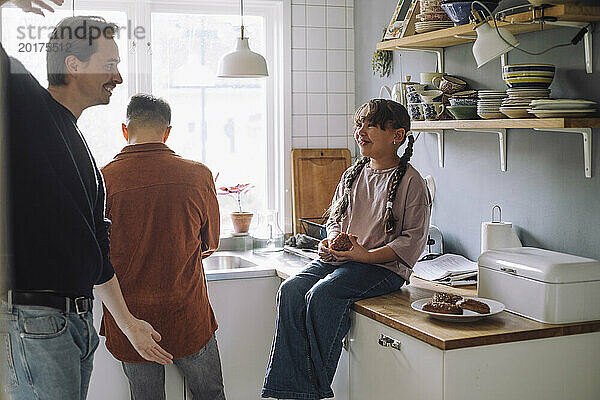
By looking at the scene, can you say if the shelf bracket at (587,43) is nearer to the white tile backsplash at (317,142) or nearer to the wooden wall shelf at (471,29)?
the wooden wall shelf at (471,29)

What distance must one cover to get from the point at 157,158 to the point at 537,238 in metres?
1.13

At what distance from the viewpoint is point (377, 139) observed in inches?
80.9

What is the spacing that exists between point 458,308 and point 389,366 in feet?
0.84

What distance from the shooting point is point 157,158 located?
196 cm

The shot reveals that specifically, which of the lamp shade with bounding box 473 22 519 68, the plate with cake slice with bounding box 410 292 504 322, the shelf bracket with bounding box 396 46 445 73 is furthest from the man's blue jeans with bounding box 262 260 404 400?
the shelf bracket with bounding box 396 46 445 73

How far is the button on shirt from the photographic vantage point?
769mm

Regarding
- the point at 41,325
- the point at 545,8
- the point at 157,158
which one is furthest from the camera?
the point at 157,158

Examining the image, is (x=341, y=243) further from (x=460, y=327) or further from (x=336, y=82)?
(x=336, y=82)

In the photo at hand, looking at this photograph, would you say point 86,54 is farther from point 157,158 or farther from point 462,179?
point 462,179

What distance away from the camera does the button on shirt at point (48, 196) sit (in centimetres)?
77

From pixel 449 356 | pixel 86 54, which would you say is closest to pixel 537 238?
pixel 449 356

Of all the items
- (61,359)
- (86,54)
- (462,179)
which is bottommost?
(61,359)

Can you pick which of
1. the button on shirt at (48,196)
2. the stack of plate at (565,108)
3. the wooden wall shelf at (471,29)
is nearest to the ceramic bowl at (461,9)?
the wooden wall shelf at (471,29)

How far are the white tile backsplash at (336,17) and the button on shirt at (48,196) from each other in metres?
2.30
